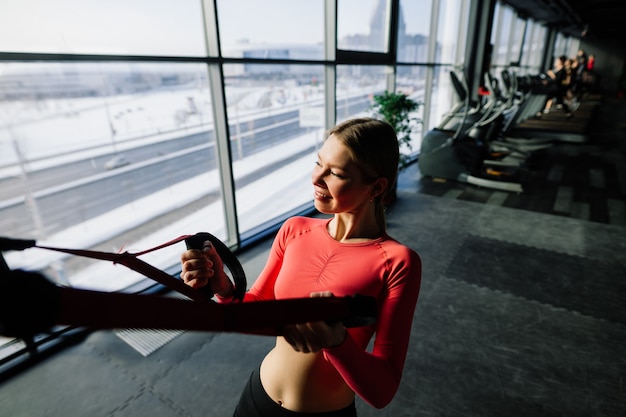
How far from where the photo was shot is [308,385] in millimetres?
978

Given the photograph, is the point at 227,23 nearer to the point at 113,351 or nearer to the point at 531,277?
the point at 113,351

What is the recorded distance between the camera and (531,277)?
125 inches

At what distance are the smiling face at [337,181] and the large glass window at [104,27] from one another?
2087 millimetres

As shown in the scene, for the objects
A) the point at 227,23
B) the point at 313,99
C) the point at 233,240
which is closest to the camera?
the point at 227,23

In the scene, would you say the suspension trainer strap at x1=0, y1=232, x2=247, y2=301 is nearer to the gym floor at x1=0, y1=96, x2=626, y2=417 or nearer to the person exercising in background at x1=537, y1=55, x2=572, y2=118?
the gym floor at x1=0, y1=96, x2=626, y2=417

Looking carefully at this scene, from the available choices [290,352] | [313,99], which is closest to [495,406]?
[290,352]

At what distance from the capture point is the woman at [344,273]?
88cm

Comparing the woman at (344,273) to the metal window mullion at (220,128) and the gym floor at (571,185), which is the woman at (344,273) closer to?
the metal window mullion at (220,128)

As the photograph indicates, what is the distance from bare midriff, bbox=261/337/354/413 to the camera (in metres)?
0.98

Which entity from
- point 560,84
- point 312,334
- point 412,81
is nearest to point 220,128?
point 312,334

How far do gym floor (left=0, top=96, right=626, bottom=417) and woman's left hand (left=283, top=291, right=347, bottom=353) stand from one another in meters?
1.65

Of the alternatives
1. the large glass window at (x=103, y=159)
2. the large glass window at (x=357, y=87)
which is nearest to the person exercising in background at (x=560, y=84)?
the large glass window at (x=357, y=87)

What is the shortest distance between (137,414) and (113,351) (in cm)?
62

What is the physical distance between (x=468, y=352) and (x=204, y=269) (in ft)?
6.96
